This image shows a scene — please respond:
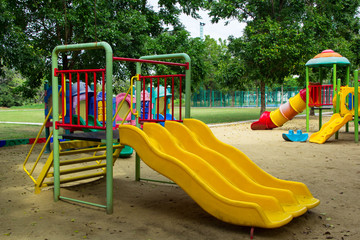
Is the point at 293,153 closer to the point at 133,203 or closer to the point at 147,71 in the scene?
Answer: the point at 133,203

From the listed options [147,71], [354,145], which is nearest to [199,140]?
[354,145]

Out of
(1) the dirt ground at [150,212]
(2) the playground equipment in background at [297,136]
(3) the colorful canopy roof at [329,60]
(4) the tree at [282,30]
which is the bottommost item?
(1) the dirt ground at [150,212]

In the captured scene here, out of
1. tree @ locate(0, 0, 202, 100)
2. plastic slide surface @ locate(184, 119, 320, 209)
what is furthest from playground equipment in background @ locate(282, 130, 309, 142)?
plastic slide surface @ locate(184, 119, 320, 209)

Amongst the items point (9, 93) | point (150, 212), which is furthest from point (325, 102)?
point (9, 93)

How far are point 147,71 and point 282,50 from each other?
710cm

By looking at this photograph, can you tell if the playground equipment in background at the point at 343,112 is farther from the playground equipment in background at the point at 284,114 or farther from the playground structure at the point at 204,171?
the playground structure at the point at 204,171

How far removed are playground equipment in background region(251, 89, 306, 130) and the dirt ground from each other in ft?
23.8

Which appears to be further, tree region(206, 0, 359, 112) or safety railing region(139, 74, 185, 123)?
tree region(206, 0, 359, 112)

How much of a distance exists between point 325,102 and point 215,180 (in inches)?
410

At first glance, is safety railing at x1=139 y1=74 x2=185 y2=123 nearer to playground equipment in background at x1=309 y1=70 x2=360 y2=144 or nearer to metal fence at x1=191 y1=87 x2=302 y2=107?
playground equipment in background at x1=309 y1=70 x2=360 y2=144

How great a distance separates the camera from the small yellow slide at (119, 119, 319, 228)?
3.23 m

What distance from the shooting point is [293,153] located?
822cm

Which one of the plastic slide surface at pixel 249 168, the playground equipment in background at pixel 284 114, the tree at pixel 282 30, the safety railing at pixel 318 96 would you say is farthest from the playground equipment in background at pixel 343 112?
the tree at pixel 282 30

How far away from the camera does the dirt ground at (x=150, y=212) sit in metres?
3.31
